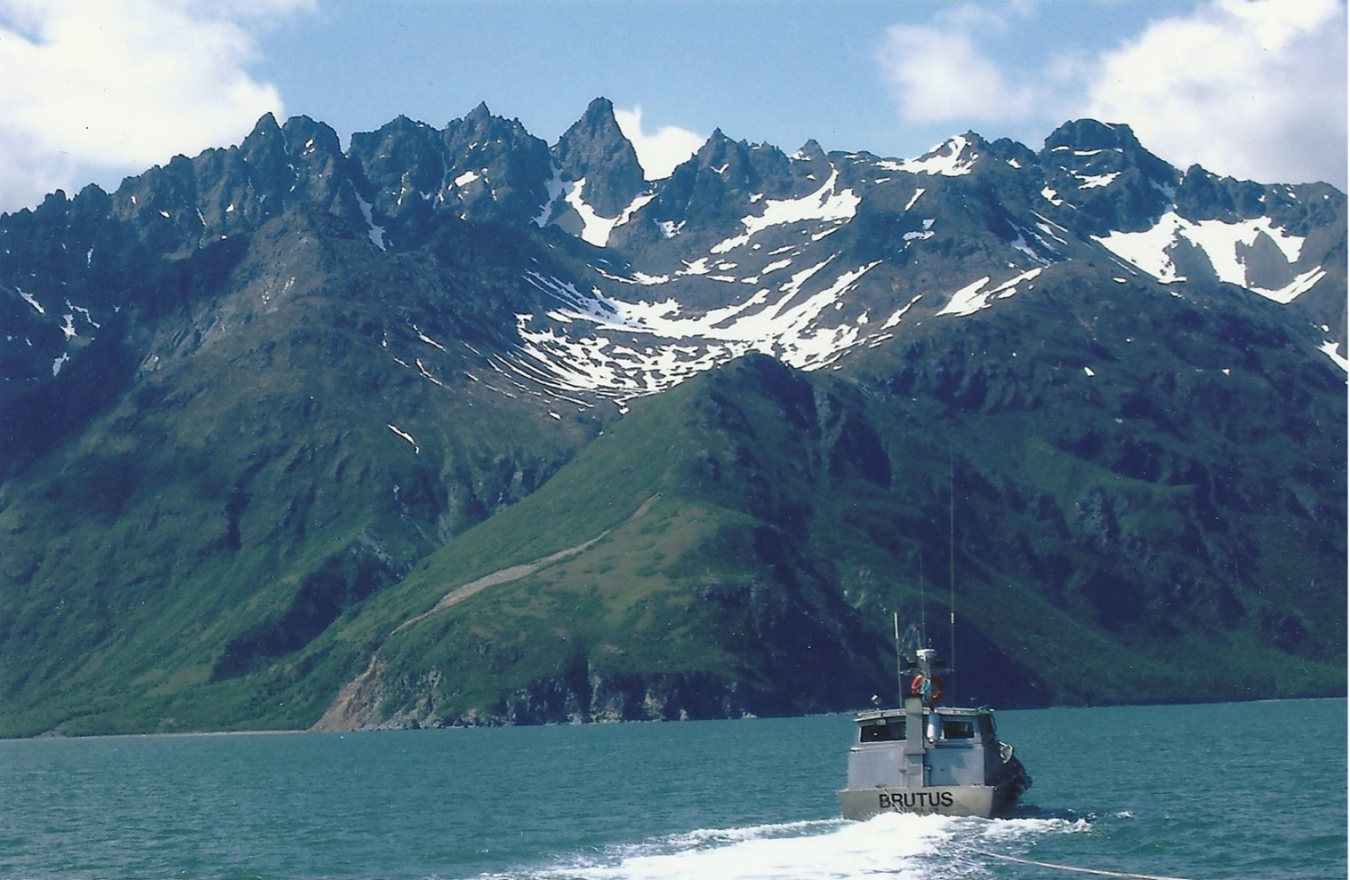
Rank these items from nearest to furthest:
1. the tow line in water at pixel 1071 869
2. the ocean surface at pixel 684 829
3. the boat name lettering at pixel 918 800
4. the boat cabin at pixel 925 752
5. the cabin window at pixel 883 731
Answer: the tow line in water at pixel 1071 869, the ocean surface at pixel 684 829, the boat name lettering at pixel 918 800, the boat cabin at pixel 925 752, the cabin window at pixel 883 731

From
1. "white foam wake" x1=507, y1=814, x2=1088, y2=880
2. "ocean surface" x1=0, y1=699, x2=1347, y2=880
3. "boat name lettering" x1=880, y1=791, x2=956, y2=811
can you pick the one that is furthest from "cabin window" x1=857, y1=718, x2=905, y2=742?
"ocean surface" x1=0, y1=699, x2=1347, y2=880

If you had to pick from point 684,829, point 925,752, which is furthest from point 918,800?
point 684,829

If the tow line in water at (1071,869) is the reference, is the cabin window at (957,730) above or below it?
above

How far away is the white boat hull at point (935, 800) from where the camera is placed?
4262 inches

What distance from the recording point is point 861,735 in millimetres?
114750

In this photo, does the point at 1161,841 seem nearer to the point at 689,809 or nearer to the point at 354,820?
the point at 689,809

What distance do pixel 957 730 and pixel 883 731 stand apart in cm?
459

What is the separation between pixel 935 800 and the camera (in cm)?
10850

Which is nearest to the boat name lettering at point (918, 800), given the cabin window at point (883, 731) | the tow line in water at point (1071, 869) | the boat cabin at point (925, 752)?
the boat cabin at point (925, 752)

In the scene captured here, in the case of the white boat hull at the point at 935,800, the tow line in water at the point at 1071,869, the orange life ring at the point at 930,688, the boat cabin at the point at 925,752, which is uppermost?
the orange life ring at the point at 930,688

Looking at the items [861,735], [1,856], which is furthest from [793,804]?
[1,856]

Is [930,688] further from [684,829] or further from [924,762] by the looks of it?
[684,829]

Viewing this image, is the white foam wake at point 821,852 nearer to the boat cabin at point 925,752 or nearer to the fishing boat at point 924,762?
the fishing boat at point 924,762

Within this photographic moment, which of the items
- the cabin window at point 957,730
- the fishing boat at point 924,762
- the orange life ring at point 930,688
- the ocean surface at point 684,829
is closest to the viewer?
the ocean surface at point 684,829
